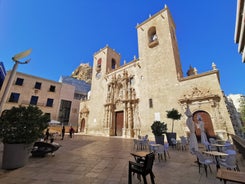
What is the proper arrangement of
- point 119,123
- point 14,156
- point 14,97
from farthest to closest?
point 14,97
point 119,123
point 14,156

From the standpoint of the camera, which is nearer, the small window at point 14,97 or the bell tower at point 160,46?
the bell tower at point 160,46

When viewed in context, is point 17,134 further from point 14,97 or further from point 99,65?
point 14,97

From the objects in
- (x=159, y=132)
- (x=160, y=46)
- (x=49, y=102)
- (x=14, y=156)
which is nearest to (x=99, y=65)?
(x=49, y=102)

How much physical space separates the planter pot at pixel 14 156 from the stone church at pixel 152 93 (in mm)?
10241

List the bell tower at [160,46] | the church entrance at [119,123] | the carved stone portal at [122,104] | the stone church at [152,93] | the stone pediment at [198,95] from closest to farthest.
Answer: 1. the stone pediment at [198,95]
2. the stone church at [152,93]
3. the bell tower at [160,46]
4. the carved stone portal at [122,104]
5. the church entrance at [119,123]

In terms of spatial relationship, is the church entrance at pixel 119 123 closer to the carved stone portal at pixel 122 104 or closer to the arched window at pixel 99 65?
the carved stone portal at pixel 122 104

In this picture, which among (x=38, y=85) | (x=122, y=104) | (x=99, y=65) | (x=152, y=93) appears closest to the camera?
(x=152, y=93)

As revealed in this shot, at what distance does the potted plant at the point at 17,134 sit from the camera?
3539 mm

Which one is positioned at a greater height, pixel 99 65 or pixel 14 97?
pixel 99 65

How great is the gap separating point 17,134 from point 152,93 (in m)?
11.2

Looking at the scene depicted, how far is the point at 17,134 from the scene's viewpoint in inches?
144

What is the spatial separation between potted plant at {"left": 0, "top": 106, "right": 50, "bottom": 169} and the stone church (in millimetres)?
10166

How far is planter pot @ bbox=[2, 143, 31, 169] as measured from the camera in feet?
11.4

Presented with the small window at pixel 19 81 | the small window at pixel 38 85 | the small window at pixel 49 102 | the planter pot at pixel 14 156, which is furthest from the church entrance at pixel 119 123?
the small window at pixel 19 81
